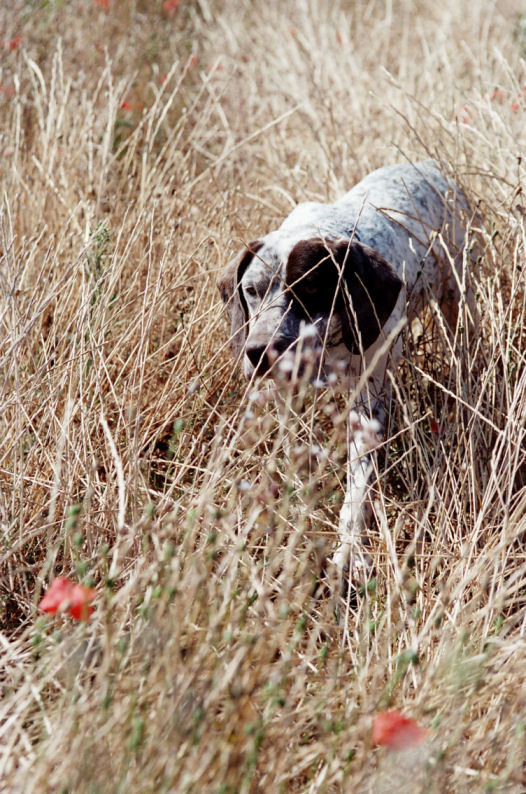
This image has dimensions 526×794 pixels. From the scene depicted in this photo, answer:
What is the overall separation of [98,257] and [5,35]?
343cm

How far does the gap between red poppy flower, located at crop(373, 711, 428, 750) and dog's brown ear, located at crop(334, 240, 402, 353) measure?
149cm

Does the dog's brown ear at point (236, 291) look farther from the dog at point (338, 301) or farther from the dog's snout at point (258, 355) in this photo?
the dog's snout at point (258, 355)

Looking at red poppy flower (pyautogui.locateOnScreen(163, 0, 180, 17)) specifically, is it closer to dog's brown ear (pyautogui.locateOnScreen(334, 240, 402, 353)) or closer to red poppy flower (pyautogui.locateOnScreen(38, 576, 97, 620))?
dog's brown ear (pyautogui.locateOnScreen(334, 240, 402, 353))

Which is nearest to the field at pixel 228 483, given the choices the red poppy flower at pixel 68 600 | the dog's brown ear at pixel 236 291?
the red poppy flower at pixel 68 600

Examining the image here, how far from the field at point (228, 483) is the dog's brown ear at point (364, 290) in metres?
0.23

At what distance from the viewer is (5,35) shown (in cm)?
534

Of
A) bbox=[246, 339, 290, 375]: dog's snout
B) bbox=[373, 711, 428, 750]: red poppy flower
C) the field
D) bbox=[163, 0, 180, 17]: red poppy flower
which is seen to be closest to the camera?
bbox=[373, 711, 428, 750]: red poppy flower

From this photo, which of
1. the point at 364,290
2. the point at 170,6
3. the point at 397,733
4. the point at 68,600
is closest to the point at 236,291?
the point at 364,290

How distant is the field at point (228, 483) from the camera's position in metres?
1.51

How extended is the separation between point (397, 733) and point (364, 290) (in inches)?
65.1

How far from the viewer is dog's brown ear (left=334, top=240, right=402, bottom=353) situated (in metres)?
2.75

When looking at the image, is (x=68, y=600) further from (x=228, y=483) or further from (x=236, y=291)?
(x=236, y=291)

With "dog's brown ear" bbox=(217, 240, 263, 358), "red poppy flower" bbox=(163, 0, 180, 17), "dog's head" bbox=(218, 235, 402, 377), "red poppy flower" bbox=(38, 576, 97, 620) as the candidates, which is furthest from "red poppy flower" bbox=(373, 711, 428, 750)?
"red poppy flower" bbox=(163, 0, 180, 17)

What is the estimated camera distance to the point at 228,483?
216cm
